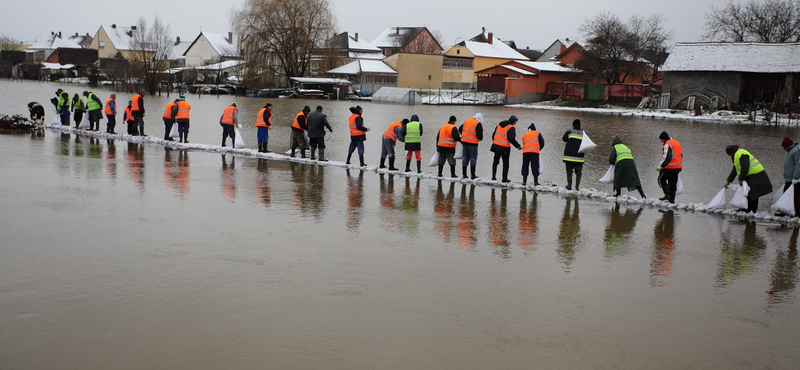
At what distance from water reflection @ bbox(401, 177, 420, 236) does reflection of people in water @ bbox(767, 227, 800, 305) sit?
4.44 metres

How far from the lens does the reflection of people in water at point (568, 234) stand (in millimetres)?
8539

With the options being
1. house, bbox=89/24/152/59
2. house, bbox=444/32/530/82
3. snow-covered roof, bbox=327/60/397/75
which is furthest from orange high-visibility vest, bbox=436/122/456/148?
house, bbox=89/24/152/59

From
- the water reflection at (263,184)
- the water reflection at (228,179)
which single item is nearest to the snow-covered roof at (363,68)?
the water reflection at (228,179)

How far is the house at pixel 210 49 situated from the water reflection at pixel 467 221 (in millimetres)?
92166

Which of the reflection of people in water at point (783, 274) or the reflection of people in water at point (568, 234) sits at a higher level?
the reflection of people in water at point (568, 234)

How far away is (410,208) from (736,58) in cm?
4963

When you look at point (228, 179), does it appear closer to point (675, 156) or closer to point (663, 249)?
point (663, 249)

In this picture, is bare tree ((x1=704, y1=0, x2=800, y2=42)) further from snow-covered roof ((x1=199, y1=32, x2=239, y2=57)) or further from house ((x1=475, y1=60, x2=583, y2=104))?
snow-covered roof ((x1=199, y1=32, x2=239, y2=57))

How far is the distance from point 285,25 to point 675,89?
34.7 metres

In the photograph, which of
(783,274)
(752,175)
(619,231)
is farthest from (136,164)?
(783,274)

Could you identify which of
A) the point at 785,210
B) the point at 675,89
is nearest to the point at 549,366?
the point at 785,210

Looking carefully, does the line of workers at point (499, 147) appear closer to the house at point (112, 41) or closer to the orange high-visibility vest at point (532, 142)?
the orange high-visibility vest at point (532, 142)

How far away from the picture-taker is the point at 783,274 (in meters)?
8.17

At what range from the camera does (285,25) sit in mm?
63562
